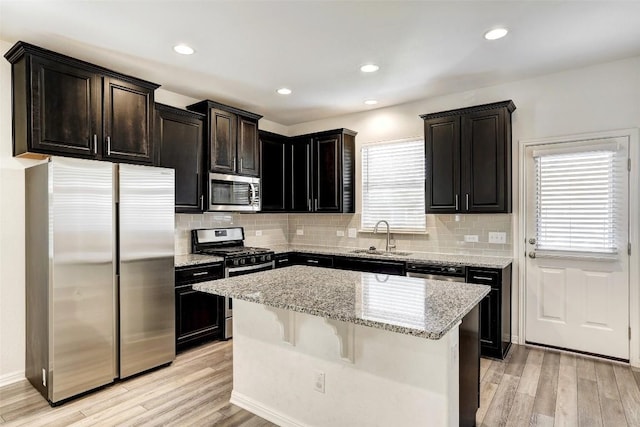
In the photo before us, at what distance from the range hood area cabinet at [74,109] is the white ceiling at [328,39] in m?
0.19

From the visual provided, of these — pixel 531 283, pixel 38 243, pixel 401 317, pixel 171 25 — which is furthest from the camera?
pixel 531 283

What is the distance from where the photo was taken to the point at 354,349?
2035mm

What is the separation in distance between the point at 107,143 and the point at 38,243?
0.97 meters

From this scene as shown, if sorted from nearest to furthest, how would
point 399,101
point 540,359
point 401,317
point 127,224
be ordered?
point 401,317 < point 127,224 < point 540,359 < point 399,101

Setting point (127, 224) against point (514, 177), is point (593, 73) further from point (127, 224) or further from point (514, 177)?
point (127, 224)

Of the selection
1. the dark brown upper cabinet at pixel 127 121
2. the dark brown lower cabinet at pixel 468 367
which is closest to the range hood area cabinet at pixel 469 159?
the dark brown lower cabinet at pixel 468 367

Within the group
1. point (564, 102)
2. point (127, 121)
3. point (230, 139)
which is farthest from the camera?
point (230, 139)

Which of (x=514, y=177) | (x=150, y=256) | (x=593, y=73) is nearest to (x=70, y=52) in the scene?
(x=150, y=256)

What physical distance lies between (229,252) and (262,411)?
209 cm

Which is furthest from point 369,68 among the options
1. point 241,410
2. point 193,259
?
point 241,410

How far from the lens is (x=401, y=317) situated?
163 centimetres

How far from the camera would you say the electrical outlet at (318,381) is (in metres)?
2.17

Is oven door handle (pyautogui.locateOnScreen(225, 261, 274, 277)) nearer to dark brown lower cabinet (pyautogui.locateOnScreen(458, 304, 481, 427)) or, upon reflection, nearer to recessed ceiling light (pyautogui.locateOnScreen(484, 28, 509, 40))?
dark brown lower cabinet (pyautogui.locateOnScreen(458, 304, 481, 427))

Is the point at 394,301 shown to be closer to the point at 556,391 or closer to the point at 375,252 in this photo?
the point at 556,391
